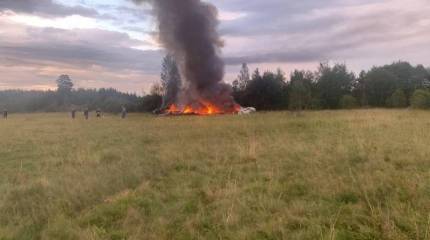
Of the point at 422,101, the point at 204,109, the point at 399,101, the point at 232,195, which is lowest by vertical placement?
the point at 232,195

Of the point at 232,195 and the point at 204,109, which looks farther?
the point at 204,109

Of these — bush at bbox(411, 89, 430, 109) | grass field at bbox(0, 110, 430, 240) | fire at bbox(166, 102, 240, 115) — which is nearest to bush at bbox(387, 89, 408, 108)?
bush at bbox(411, 89, 430, 109)

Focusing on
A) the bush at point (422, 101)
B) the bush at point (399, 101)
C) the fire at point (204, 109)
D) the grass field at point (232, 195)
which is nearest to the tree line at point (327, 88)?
the bush at point (399, 101)

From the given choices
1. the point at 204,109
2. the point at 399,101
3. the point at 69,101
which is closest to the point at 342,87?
the point at 399,101

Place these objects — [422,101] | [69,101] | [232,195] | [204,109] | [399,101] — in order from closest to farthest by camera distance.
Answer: [232,195], [422,101], [204,109], [399,101], [69,101]

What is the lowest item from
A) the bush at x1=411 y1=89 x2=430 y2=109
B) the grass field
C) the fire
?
the grass field

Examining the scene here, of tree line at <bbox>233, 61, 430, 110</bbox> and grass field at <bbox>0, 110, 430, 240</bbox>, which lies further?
tree line at <bbox>233, 61, 430, 110</bbox>

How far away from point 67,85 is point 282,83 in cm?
8131

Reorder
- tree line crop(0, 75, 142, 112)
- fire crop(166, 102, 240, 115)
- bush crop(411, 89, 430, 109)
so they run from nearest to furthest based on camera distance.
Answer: bush crop(411, 89, 430, 109) → fire crop(166, 102, 240, 115) → tree line crop(0, 75, 142, 112)

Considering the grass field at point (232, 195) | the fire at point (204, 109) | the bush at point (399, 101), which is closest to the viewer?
the grass field at point (232, 195)

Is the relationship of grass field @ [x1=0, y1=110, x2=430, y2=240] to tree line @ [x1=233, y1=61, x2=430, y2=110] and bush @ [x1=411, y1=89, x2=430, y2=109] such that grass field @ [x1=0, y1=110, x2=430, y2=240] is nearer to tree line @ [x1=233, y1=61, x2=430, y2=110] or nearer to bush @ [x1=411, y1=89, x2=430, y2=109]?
bush @ [x1=411, y1=89, x2=430, y2=109]

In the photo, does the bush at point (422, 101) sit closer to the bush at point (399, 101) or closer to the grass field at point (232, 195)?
the bush at point (399, 101)

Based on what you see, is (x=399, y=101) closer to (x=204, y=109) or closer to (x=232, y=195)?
(x=204, y=109)

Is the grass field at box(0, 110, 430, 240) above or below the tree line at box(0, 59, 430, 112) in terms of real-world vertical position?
below
